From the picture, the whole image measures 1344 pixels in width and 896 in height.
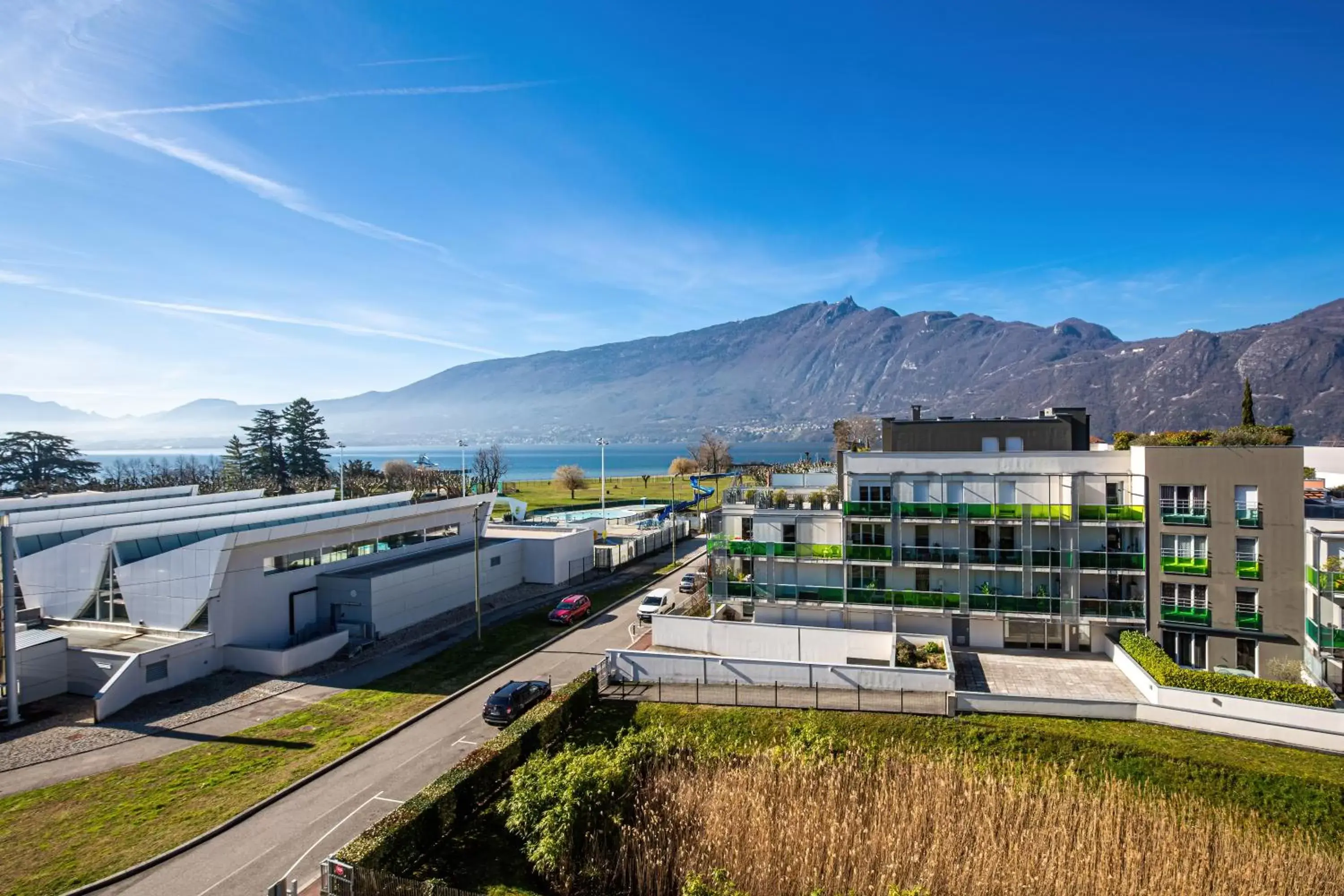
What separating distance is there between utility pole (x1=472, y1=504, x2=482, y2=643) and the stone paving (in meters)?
23.8

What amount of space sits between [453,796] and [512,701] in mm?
7847

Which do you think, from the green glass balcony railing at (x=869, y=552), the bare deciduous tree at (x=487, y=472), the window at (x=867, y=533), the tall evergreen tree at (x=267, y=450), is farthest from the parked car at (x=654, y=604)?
the tall evergreen tree at (x=267, y=450)

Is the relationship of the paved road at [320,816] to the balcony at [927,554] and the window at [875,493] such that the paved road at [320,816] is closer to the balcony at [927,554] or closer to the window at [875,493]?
the window at [875,493]

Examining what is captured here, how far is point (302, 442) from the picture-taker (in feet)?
363

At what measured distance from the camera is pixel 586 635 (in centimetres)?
3709

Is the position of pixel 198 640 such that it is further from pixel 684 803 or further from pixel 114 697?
pixel 684 803

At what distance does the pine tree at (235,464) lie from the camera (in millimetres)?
102744

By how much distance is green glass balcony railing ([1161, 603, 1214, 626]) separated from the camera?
3009cm

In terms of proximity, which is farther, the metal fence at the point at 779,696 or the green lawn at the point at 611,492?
the green lawn at the point at 611,492

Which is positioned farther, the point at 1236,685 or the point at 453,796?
the point at 1236,685

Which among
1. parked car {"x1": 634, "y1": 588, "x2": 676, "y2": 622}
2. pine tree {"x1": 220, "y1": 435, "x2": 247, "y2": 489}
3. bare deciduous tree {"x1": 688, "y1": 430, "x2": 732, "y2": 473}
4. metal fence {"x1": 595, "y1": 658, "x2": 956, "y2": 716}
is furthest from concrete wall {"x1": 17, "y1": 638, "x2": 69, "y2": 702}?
bare deciduous tree {"x1": 688, "y1": 430, "x2": 732, "y2": 473}

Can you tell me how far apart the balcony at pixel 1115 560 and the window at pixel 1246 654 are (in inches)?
188

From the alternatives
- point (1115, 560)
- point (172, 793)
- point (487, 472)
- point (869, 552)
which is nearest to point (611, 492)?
point (487, 472)

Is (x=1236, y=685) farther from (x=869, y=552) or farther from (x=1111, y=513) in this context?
(x=869, y=552)
